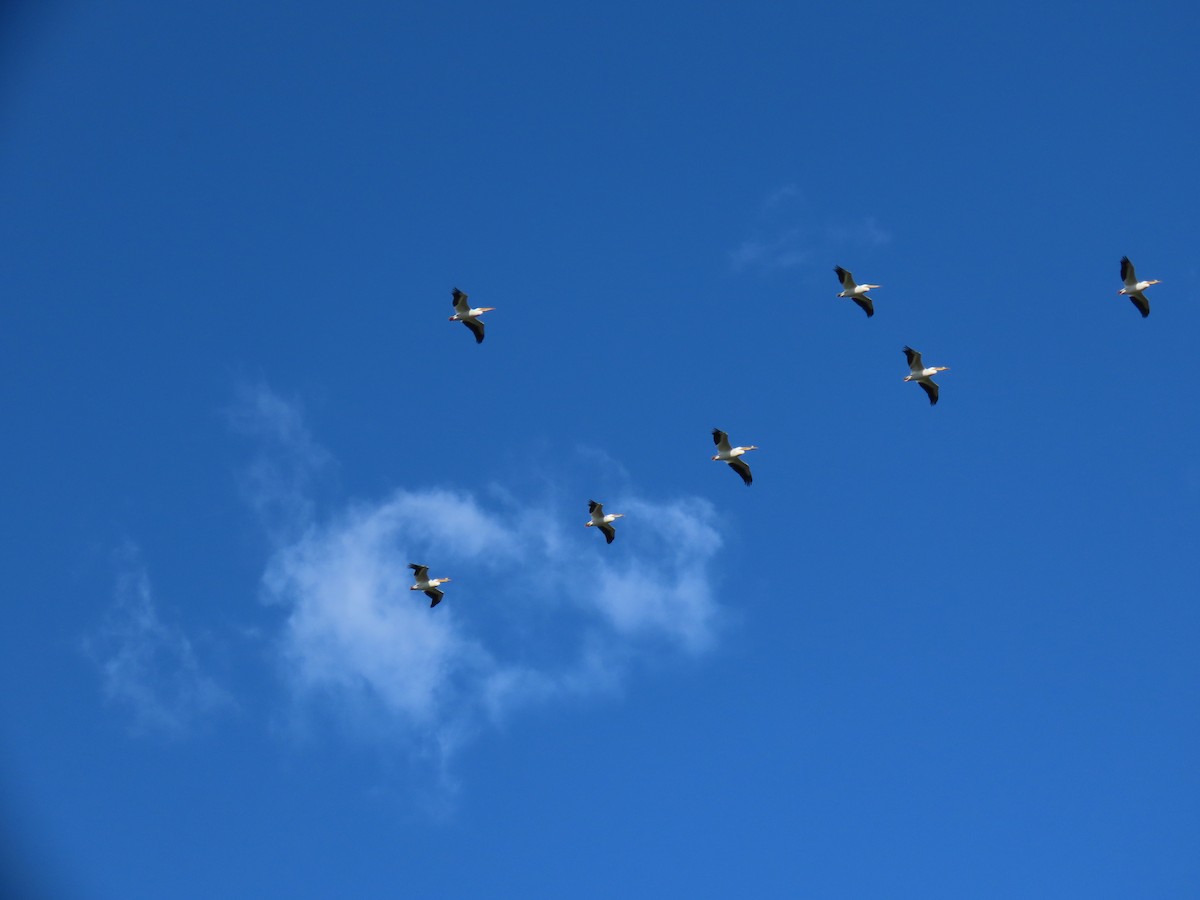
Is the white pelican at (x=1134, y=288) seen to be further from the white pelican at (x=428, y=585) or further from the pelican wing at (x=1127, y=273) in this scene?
the white pelican at (x=428, y=585)

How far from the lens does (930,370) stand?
344ft

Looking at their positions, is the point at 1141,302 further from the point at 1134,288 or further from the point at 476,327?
the point at 476,327

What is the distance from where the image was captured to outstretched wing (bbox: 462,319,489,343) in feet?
343

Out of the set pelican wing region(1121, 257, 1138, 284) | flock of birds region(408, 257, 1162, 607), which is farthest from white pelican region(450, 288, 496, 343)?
pelican wing region(1121, 257, 1138, 284)

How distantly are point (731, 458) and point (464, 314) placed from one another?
14.9 metres

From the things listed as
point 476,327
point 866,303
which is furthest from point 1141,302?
point 476,327

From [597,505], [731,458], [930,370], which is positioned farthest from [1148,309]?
[597,505]

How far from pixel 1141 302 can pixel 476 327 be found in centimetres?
3250

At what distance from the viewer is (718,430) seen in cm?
10162

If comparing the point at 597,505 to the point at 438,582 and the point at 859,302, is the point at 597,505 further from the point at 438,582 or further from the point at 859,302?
the point at 859,302

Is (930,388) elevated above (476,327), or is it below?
below

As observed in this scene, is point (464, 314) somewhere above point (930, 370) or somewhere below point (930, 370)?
above

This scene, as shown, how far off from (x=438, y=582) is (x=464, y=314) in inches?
531

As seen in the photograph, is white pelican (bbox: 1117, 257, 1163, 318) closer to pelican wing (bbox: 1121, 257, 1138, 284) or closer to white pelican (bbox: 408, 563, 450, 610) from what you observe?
pelican wing (bbox: 1121, 257, 1138, 284)
